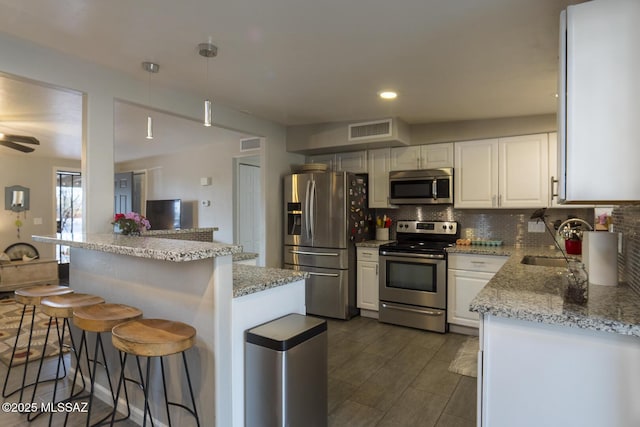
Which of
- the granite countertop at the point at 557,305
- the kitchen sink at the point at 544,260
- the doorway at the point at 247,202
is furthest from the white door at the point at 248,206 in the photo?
the granite countertop at the point at 557,305

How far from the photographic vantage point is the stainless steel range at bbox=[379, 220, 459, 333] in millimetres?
3800

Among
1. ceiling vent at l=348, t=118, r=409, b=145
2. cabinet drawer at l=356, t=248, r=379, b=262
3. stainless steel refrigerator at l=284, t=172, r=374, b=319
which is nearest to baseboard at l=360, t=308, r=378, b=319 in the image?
stainless steel refrigerator at l=284, t=172, r=374, b=319

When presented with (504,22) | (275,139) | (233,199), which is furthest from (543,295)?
(233,199)

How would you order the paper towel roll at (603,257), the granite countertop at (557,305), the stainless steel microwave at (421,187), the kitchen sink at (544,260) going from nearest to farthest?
the granite countertop at (557,305) < the paper towel roll at (603,257) < the kitchen sink at (544,260) < the stainless steel microwave at (421,187)

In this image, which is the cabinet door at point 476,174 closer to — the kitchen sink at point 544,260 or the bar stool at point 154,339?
the kitchen sink at point 544,260

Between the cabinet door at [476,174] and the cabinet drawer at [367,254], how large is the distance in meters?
1.07

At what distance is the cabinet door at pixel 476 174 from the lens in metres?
3.92

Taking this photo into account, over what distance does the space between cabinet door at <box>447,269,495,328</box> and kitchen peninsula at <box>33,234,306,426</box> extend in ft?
7.12

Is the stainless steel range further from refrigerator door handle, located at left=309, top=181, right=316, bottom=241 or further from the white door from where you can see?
the white door

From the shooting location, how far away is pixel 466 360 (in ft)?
10.3

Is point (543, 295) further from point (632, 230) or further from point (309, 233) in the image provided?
point (309, 233)

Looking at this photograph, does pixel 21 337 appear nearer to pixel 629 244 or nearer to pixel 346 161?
pixel 346 161

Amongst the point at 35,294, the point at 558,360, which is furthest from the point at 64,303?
the point at 558,360

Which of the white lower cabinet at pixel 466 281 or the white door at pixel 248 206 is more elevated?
the white door at pixel 248 206
